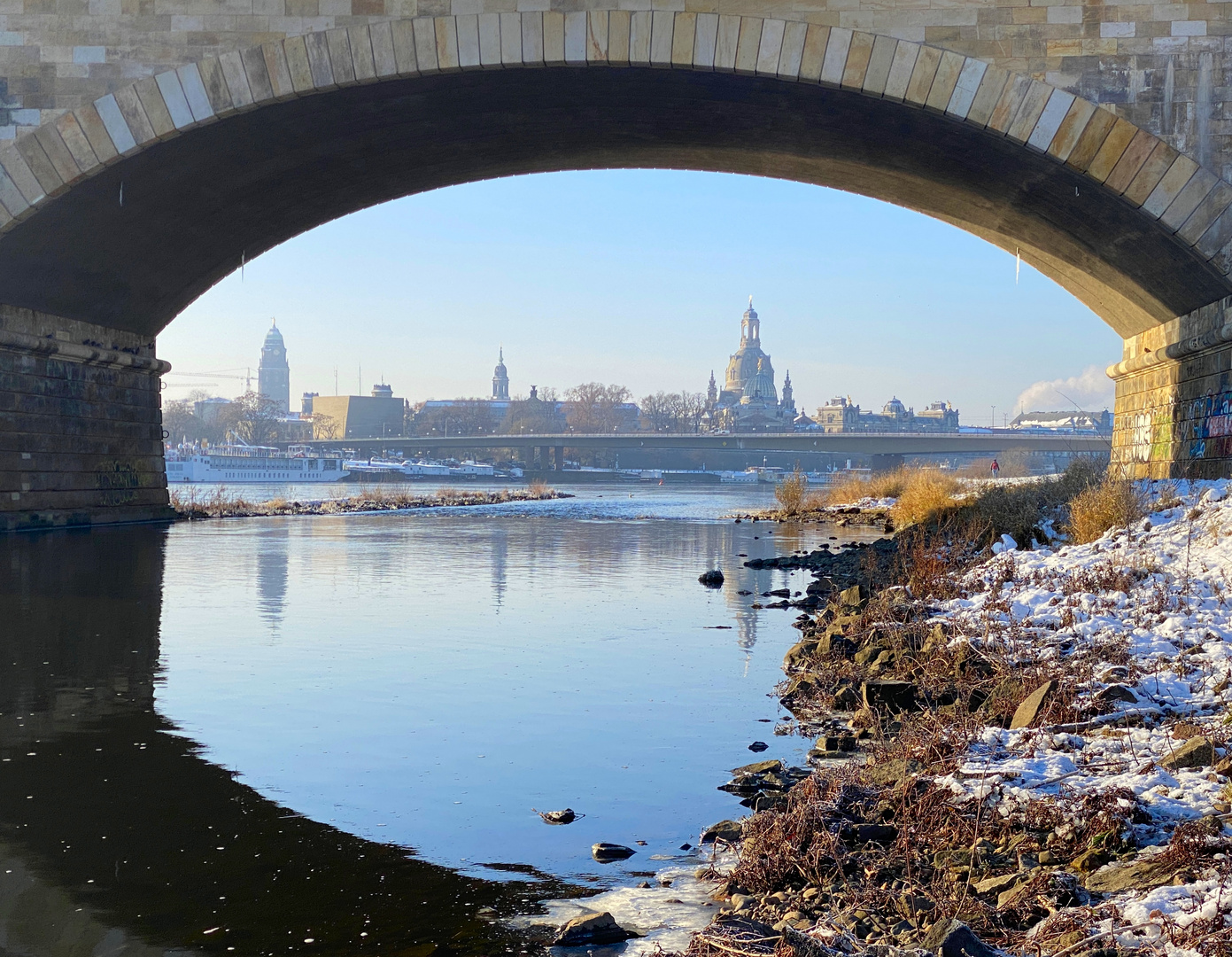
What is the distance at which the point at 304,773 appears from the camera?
7535 mm

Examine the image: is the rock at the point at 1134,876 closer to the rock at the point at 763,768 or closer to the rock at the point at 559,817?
the rock at the point at 763,768

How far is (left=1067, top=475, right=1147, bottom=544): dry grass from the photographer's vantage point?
15.7 metres

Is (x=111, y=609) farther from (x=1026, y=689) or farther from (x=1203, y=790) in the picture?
(x=1203, y=790)

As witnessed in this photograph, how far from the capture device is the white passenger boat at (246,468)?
105 m

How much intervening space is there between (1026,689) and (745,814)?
2717 millimetres

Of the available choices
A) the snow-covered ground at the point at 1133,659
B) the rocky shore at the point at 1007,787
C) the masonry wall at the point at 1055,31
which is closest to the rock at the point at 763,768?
the rocky shore at the point at 1007,787

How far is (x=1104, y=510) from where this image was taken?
52.2ft

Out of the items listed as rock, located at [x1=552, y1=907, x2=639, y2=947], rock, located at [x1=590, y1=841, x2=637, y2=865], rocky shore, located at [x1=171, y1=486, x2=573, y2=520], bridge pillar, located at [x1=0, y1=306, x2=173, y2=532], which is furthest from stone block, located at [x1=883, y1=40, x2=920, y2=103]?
rocky shore, located at [x1=171, y1=486, x2=573, y2=520]

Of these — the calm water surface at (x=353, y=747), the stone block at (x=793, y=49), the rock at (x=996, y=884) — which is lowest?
the calm water surface at (x=353, y=747)

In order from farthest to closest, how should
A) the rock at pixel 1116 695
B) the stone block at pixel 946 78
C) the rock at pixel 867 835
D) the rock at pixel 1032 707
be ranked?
the stone block at pixel 946 78 < the rock at pixel 1116 695 < the rock at pixel 1032 707 < the rock at pixel 867 835

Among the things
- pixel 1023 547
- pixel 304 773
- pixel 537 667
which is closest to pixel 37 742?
pixel 304 773

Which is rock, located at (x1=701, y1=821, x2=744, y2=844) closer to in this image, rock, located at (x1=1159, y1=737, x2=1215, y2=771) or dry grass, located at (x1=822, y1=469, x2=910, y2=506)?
rock, located at (x1=1159, y1=737, x2=1215, y2=771)

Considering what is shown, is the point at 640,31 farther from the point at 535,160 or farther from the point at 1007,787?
the point at 1007,787

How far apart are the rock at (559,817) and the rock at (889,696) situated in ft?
10.7
